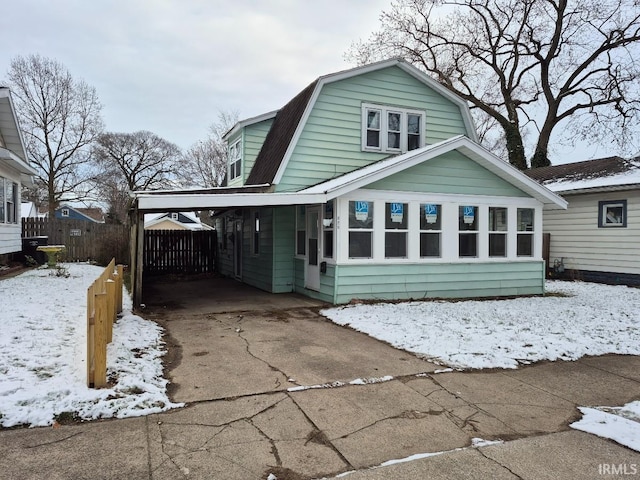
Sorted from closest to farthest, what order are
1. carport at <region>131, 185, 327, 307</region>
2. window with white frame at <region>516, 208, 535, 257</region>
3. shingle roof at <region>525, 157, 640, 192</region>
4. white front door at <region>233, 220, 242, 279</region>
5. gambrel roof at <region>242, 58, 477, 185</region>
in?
carport at <region>131, 185, 327, 307</region>, gambrel roof at <region>242, 58, 477, 185</region>, window with white frame at <region>516, 208, 535, 257</region>, shingle roof at <region>525, 157, 640, 192</region>, white front door at <region>233, 220, 242, 279</region>

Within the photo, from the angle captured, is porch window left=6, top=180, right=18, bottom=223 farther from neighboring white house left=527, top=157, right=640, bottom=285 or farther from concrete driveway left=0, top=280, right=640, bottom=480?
neighboring white house left=527, top=157, right=640, bottom=285

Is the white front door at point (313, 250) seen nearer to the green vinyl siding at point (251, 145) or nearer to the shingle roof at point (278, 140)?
the shingle roof at point (278, 140)

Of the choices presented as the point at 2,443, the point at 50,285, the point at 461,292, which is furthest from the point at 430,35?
the point at 2,443

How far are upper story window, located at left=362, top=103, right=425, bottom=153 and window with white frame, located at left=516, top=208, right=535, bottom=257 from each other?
11.0 ft

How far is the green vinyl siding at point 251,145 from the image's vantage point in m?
13.5

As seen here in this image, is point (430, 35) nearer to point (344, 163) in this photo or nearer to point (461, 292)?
point (344, 163)

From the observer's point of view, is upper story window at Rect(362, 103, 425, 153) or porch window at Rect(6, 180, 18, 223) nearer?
upper story window at Rect(362, 103, 425, 153)

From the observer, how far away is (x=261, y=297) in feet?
35.4

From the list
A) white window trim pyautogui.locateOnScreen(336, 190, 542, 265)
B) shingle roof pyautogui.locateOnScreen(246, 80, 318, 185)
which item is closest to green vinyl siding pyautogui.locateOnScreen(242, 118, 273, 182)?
shingle roof pyautogui.locateOnScreen(246, 80, 318, 185)

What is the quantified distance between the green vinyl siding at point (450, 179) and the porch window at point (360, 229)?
1.75 feet

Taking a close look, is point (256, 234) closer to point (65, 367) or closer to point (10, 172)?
point (65, 367)

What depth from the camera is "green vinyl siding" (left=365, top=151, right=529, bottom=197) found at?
10031mm

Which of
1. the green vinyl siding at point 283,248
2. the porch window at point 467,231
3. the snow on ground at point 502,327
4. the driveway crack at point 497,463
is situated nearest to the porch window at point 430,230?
the porch window at point 467,231

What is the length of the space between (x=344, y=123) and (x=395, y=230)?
3469 millimetres
